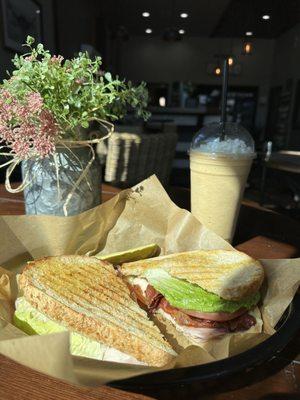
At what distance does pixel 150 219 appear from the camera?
41.0 inches

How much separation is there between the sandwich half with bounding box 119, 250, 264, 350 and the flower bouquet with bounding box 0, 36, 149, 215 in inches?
10.8

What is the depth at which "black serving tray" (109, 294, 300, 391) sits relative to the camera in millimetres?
483

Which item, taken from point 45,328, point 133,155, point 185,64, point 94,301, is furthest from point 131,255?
point 185,64

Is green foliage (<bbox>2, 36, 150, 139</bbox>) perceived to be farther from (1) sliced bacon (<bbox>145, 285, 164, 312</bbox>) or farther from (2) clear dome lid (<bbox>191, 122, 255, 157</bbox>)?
(1) sliced bacon (<bbox>145, 285, 164, 312</bbox>)

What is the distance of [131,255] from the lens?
0.93 meters

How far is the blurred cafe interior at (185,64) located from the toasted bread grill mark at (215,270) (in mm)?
1698

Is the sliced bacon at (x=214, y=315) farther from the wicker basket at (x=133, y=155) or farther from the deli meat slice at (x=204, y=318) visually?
the wicker basket at (x=133, y=155)

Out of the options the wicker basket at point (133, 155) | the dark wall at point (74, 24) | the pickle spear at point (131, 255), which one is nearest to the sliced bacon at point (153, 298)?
the pickle spear at point (131, 255)

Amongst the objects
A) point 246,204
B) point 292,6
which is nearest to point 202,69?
point 292,6

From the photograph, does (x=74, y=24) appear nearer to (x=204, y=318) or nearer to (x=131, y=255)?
(x=131, y=255)

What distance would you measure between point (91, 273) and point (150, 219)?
29 cm

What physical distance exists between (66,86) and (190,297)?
590 mm

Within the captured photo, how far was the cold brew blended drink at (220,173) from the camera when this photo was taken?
3.34 feet

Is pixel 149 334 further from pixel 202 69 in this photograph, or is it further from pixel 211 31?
pixel 202 69
